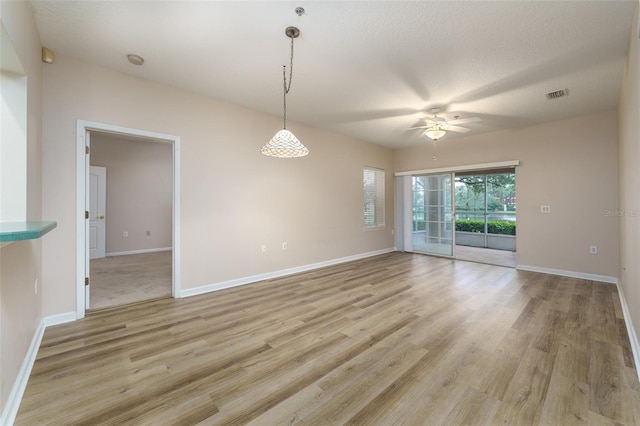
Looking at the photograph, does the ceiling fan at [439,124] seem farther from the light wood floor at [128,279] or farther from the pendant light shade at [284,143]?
the light wood floor at [128,279]

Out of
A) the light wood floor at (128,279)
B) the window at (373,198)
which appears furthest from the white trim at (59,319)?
the window at (373,198)

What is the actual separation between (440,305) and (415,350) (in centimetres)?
115

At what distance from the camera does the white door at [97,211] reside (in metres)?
5.69

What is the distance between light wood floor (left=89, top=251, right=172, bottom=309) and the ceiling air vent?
5651mm

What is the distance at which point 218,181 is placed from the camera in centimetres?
364

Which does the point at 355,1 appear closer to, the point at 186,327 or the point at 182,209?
the point at 182,209

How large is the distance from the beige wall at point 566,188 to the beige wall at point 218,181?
119 inches

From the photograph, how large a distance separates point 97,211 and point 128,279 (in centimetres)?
284

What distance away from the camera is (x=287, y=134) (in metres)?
2.38

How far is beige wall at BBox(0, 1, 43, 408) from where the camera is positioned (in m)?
1.42

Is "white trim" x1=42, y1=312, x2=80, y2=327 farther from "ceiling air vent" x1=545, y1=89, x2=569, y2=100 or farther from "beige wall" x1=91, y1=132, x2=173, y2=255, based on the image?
"ceiling air vent" x1=545, y1=89, x2=569, y2=100

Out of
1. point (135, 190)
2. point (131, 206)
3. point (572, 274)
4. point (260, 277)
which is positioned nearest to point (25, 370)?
point (260, 277)

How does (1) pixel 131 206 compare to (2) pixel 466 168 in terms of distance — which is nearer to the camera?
(2) pixel 466 168

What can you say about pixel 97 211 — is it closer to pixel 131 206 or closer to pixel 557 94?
pixel 131 206
